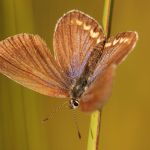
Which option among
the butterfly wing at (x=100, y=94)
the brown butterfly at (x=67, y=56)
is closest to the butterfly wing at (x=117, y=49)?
the brown butterfly at (x=67, y=56)

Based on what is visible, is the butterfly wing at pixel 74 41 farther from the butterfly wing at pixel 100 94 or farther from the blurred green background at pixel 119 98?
the butterfly wing at pixel 100 94

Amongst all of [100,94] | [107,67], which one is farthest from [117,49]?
[100,94]

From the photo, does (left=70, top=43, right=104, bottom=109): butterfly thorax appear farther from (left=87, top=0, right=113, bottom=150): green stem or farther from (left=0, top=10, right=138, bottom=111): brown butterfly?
(left=87, top=0, right=113, bottom=150): green stem

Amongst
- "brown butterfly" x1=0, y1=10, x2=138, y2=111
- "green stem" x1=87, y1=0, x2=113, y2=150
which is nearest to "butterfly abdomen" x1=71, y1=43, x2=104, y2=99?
"brown butterfly" x1=0, y1=10, x2=138, y2=111

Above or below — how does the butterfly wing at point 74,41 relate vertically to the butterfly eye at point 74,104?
above

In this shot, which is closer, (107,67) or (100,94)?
(100,94)

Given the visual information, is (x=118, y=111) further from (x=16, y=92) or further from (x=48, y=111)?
(x=16, y=92)

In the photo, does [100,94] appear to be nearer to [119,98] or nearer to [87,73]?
[87,73]
